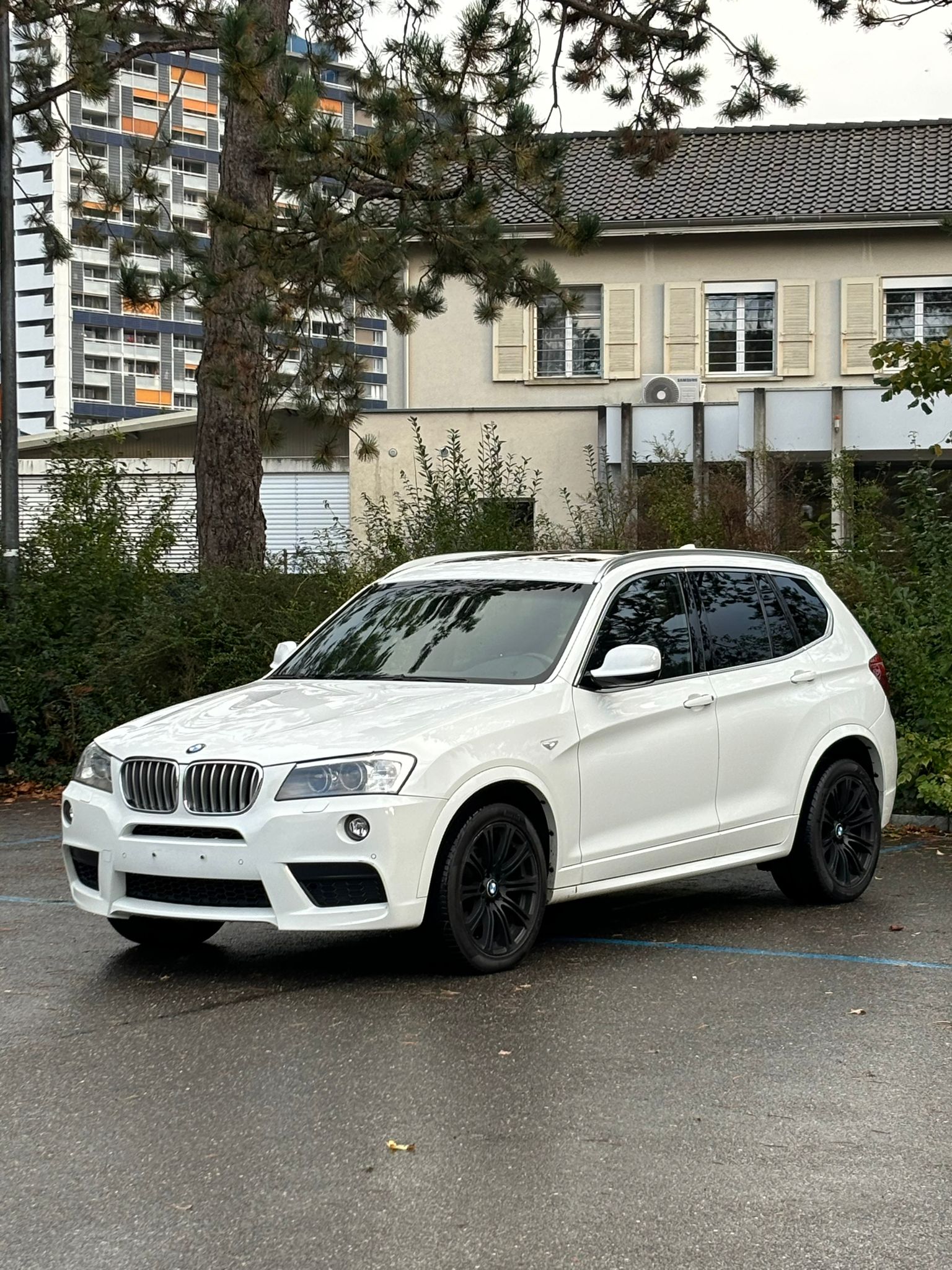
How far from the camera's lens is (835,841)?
9.11 m

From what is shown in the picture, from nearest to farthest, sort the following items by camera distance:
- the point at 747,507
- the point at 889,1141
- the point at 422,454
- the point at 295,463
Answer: the point at 889,1141 < the point at 422,454 < the point at 747,507 < the point at 295,463

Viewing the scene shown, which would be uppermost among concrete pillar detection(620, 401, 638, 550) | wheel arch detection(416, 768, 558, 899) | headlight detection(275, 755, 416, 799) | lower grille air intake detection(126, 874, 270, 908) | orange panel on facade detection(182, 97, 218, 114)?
orange panel on facade detection(182, 97, 218, 114)

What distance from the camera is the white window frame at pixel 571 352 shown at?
3422cm

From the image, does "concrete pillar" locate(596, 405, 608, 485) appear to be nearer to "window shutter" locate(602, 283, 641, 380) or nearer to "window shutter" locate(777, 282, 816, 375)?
"window shutter" locate(602, 283, 641, 380)

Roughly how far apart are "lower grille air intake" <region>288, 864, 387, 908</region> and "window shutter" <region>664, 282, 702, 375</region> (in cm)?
2800

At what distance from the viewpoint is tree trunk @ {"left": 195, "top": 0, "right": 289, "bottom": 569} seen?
54.7ft

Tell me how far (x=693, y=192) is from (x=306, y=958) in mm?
29322

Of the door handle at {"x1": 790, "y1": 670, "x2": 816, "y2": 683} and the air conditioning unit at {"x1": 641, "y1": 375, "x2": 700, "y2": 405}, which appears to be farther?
the air conditioning unit at {"x1": 641, "y1": 375, "x2": 700, "y2": 405}

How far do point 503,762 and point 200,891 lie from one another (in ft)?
4.31

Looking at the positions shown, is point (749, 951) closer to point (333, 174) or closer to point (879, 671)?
point (879, 671)

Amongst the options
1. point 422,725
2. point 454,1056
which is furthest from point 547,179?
point 454,1056

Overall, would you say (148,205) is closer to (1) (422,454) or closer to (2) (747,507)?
(1) (422,454)

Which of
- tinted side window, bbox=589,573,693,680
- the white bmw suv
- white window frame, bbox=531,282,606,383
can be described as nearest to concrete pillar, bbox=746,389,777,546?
white window frame, bbox=531,282,606,383

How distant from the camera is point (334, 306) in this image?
15.9 m
